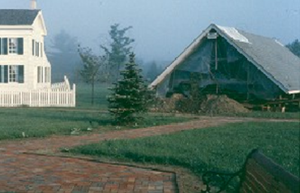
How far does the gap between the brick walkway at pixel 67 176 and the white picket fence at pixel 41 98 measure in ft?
50.5

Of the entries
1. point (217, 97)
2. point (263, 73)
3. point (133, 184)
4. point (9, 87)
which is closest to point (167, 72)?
point (217, 97)

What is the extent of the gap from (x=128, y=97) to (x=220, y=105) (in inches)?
184

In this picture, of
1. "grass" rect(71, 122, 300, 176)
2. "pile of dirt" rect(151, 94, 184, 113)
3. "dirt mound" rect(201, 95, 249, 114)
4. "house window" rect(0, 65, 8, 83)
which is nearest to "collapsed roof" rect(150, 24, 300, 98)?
"dirt mound" rect(201, 95, 249, 114)

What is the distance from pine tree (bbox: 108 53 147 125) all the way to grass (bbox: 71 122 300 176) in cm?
323

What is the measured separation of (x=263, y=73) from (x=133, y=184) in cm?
395

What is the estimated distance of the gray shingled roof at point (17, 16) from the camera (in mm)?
29255

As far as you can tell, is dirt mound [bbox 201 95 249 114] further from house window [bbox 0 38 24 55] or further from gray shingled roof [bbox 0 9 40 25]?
gray shingled roof [bbox 0 9 40 25]

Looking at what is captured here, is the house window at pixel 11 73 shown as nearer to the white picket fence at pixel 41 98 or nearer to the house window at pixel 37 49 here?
the house window at pixel 37 49

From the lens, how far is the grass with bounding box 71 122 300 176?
26.6 feet

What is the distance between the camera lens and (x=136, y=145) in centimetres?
1016

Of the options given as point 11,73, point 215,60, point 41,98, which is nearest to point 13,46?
point 11,73

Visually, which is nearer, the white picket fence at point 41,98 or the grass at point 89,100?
the grass at point 89,100

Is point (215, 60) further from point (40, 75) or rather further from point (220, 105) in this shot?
point (40, 75)

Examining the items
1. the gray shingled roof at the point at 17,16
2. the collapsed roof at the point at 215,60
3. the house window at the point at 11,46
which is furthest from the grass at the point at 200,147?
the gray shingled roof at the point at 17,16
